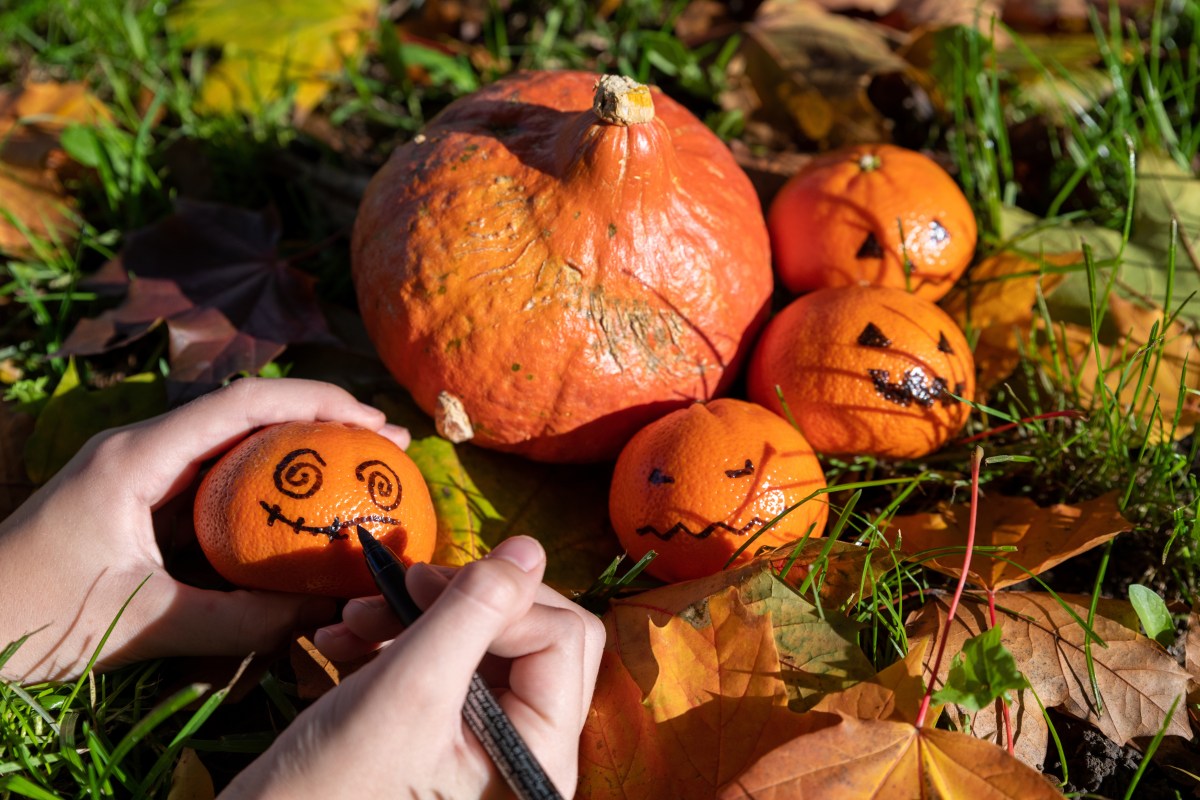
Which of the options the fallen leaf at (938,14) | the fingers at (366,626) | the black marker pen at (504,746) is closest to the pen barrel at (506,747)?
the black marker pen at (504,746)

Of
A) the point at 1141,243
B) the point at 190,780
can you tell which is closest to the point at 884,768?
the point at 190,780

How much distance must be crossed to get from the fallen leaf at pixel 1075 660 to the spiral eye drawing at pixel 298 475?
150 centimetres

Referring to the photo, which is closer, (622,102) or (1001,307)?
(622,102)

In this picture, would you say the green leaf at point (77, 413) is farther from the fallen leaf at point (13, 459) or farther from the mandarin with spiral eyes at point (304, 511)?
the mandarin with spiral eyes at point (304, 511)

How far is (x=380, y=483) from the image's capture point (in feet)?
7.39

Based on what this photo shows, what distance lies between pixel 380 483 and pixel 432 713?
28.3 inches

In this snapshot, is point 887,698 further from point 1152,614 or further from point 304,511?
point 304,511

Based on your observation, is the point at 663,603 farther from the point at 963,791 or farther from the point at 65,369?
the point at 65,369

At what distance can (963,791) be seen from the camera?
185 centimetres

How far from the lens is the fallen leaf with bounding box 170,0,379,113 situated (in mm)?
3908

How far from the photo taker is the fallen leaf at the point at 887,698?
6.41 ft

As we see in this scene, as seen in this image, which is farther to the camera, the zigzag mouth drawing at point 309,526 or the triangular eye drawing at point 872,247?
the triangular eye drawing at point 872,247

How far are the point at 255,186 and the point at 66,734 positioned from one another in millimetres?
2221

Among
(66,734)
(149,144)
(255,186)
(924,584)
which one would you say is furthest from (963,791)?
(149,144)
